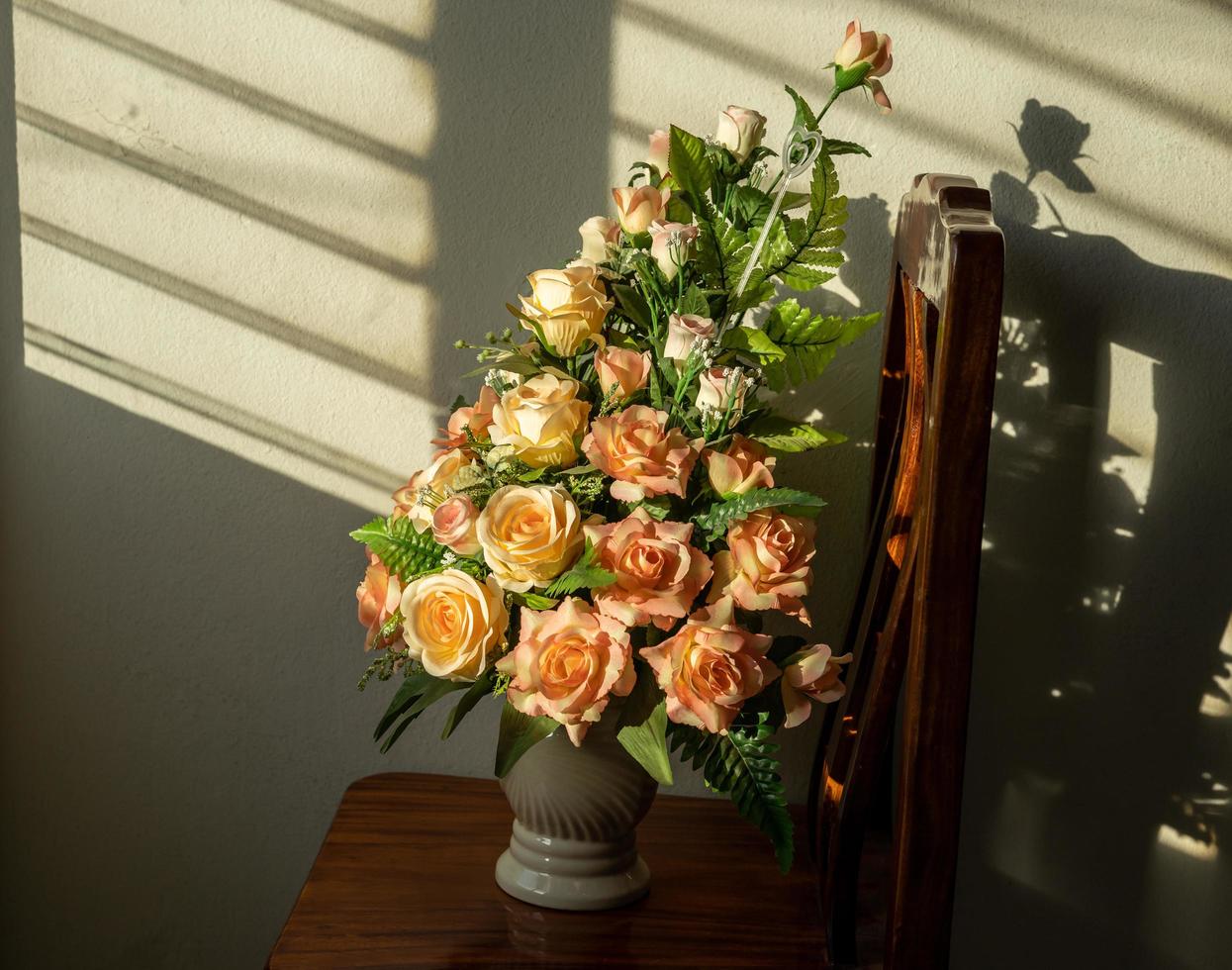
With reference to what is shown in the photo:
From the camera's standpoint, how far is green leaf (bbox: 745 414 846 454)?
989 mm

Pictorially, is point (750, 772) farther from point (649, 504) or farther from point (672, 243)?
point (672, 243)

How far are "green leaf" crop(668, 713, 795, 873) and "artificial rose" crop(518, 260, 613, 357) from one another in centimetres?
34

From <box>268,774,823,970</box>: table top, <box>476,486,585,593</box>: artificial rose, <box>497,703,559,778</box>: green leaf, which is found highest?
<box>476,486,585,593</box>: artificial rose

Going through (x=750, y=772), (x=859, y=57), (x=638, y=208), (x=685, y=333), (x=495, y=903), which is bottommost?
(x=495, y=903)

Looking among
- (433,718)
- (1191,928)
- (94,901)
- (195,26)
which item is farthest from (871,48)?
(94,901)

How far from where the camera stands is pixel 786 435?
100cm

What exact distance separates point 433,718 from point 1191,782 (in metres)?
0.85

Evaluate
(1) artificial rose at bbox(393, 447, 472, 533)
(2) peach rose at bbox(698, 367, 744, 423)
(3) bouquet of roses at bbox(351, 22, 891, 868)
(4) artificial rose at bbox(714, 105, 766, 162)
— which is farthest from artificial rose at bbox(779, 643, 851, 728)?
(4) artificial rose at bbox(714, 105, 766, 162)

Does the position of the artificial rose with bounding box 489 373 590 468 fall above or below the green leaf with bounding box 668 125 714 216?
below

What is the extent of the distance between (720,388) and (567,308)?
0.50 feet

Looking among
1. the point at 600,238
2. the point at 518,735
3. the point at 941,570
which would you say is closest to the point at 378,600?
the point at 518,735

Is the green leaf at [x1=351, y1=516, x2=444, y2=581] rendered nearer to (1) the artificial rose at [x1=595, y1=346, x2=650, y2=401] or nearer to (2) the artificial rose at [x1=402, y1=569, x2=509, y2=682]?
(2) the artificial rose at [x1=402, y1=569, x2=509, y2=682]

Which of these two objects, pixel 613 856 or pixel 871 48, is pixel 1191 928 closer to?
pixel 613 856

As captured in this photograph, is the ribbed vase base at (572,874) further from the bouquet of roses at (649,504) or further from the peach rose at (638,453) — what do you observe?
the peach rose at (638,453)
